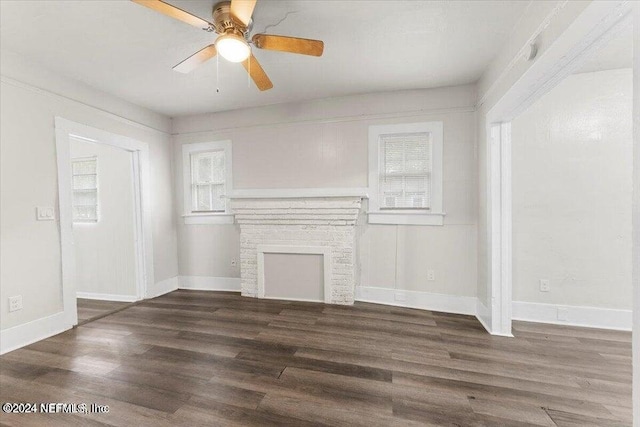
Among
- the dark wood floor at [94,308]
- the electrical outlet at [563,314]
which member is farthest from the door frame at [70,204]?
the electrical outlet at [563,314]

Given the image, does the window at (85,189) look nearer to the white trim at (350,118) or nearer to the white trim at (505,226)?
the white trim at (350,118)

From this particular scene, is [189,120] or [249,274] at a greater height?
[189,120]

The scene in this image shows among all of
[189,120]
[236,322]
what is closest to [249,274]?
[236,322]

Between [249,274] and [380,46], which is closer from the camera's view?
[380,46]

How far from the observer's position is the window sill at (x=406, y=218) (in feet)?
10.5

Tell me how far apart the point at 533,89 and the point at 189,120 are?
168 inches

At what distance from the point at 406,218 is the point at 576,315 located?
197 cm

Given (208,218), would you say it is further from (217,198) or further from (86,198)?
(86,198)

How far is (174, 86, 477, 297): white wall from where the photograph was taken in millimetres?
3133

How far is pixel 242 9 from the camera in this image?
1.56 meters

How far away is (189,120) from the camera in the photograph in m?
4.11

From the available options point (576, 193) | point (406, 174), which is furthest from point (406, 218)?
point (576, 193)

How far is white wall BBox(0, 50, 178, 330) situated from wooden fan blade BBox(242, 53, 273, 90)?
7.11ft

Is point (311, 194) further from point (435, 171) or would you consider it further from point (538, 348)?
point (538, 348)
